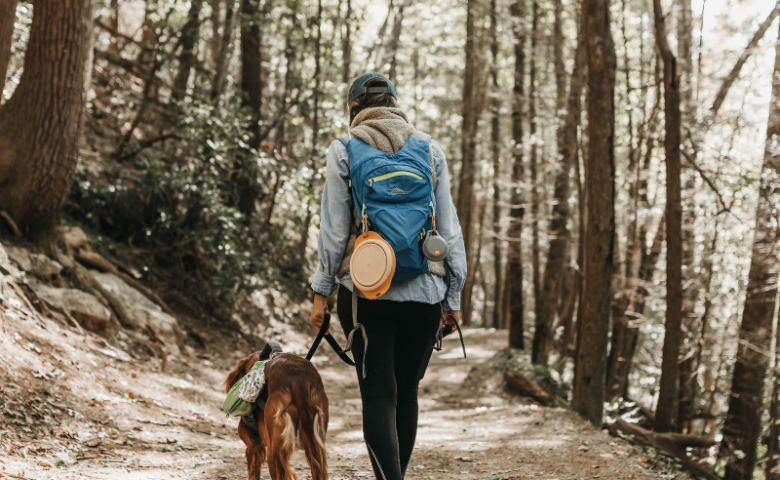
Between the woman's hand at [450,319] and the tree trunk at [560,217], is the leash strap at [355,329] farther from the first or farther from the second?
the tree trunk at [560,217]

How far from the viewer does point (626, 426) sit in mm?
6910

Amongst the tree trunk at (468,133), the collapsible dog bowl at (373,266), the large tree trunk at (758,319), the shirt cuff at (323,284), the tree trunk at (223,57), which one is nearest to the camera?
the collapsible dog bowl at (373,266)

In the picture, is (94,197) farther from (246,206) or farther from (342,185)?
(342,185)

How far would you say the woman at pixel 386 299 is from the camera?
285cm

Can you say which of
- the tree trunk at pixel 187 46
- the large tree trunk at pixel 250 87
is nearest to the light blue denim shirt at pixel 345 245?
the large tree trunk at pixel 250 87

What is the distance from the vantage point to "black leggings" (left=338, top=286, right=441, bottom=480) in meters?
2.81

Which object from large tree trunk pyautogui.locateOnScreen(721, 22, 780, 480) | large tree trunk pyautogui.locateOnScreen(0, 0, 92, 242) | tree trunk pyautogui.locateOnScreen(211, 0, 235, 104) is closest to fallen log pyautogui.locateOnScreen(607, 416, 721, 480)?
large tree trunk pyautogui.locateOnScreen(721, 22, 780, 480)

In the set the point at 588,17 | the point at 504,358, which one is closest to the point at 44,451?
the point at 588,17

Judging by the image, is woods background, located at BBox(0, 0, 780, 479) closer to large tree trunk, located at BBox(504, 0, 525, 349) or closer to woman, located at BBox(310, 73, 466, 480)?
large tree trunk, located at BBox(504, 0, 525, 349)

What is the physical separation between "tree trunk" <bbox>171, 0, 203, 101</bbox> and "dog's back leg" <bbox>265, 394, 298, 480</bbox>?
8740 millimetres

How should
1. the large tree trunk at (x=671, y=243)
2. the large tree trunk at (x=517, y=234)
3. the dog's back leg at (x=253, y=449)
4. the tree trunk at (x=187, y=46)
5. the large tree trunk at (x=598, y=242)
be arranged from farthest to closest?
the large tree trunk at (x=517, y=234)
the tree trunk at (x=187, y=46)
the large tree trunk at (x=671, y=243)
the large tree trunk at (x=598, y=242)
the dog's back leg at (x=253, y=449)

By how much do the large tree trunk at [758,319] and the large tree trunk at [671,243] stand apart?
1658mm

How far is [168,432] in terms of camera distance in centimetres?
522

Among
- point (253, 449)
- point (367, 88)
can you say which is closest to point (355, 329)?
point (253, 449)
